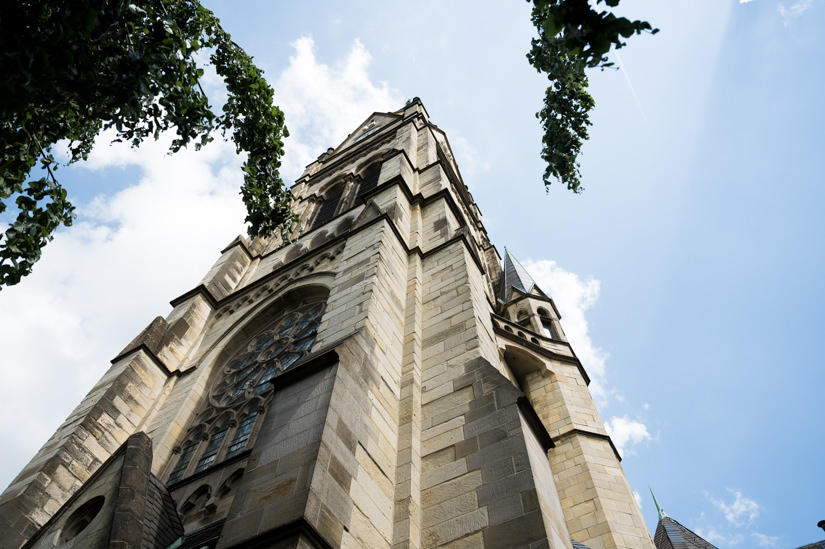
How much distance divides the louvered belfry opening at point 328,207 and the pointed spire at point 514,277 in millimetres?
5674

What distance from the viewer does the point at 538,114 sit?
25.5ft

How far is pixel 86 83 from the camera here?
13.5 feet

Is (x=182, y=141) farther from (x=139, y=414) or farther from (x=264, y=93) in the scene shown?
(x=139, y=414)

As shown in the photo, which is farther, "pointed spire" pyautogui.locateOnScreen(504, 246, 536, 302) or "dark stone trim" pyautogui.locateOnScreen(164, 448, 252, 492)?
"pointed spire" pyautogui.locateOnScreen(504, 246, 536, 302)

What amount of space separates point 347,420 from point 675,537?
597 inches

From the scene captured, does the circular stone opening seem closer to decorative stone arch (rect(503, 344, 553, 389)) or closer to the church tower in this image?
the church tower

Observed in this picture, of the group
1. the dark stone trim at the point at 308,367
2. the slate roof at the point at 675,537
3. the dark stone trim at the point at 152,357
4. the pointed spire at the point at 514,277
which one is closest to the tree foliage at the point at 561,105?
the dark stone trim at the point at 308,367

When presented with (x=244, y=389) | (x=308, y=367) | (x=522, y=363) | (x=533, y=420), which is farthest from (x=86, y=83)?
(x=522, y=363)

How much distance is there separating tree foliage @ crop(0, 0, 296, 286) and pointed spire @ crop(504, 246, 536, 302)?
11.6 metres

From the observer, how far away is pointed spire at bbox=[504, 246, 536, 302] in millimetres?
17312

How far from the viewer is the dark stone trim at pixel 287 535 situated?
12.4 ft

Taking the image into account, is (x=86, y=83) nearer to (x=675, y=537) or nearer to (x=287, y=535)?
(x=287, y=535)

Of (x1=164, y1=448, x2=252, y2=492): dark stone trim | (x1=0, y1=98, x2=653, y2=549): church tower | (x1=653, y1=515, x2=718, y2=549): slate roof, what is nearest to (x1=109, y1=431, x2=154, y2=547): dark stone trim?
(x1=0, y1=98, x2=653, y2=549): church tower

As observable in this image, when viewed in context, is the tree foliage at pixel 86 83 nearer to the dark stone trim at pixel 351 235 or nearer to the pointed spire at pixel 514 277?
the dark stone trim at pixel 351 235
